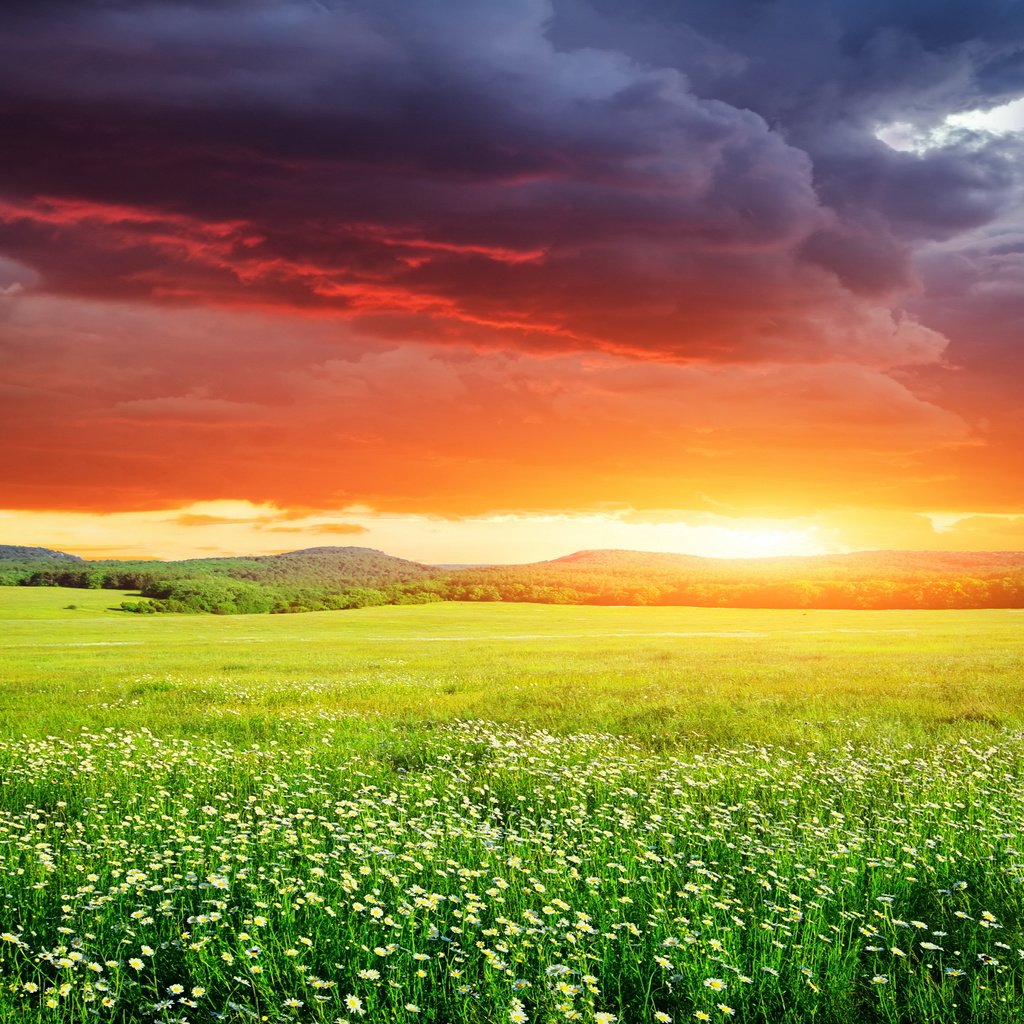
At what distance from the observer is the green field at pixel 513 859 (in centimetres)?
543

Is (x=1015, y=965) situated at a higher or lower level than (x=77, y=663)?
higher

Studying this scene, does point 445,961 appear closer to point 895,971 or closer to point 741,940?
point 741,940

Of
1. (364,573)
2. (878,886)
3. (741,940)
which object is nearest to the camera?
(741,940)

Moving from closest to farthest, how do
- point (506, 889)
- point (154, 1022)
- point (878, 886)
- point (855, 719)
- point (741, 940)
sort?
1. point (154, 1022)
2. point (741, 940)
3. point (506, 889)
4. point (878, 886)
5. point (855, 719)

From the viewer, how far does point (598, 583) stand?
125 metres

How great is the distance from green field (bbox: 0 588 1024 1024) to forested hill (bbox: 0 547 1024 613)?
294ft

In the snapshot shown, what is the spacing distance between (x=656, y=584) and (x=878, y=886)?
372 feet

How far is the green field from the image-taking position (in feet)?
17.8

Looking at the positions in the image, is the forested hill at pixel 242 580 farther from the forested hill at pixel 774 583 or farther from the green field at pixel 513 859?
the green field at pixel 513 859

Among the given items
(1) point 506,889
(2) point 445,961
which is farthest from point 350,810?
(2) point 445,961

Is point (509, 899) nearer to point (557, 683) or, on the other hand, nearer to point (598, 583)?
point (557, 683)

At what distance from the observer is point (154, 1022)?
16.8ft

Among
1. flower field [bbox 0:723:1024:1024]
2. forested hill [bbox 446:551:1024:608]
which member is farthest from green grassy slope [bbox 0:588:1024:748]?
forested hill [bbox 446:551:1024:608]

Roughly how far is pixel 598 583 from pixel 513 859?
118639 millimetres
